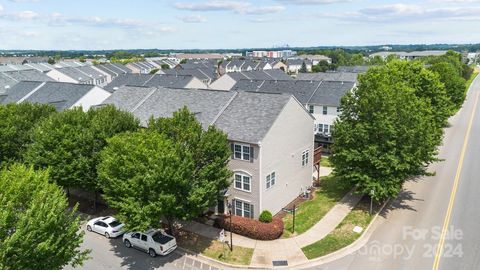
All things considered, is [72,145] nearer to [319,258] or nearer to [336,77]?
[319,258]

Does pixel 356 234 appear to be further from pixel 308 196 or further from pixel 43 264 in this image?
pixel 43 264

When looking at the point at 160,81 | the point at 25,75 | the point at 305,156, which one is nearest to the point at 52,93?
the point at 160,81

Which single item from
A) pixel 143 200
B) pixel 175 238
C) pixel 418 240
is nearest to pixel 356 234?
pixel 418 240

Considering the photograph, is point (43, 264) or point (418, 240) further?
point (418, 240)

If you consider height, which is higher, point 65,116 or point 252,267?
point 65,116

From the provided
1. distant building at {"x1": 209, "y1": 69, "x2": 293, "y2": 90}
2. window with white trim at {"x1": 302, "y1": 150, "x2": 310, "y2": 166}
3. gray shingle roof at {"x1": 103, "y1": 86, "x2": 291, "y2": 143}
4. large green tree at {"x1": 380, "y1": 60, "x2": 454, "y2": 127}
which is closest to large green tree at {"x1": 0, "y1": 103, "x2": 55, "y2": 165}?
gray shingle roof at {"x1": 103, "y1": 86, "x2": 291, "y2": 143}

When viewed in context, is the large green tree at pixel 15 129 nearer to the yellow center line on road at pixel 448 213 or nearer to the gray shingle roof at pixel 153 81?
the gray shingle roof at pixel 153 81
